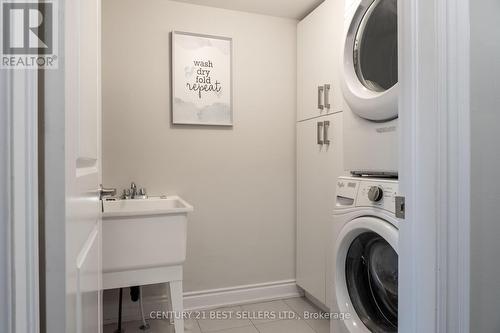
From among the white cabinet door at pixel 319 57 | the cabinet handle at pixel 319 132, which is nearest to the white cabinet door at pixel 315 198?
the cabinet handle at pixel 319 132

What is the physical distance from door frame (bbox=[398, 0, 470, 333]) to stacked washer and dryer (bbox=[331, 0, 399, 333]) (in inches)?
11.2

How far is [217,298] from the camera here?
85.2 inches

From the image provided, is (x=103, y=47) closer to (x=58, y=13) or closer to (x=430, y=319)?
(x=58, y=13)

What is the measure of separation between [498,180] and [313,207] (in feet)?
4.36

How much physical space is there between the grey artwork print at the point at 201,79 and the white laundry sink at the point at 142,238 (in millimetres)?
850

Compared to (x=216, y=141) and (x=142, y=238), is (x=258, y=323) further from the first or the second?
(x=216, y=141)

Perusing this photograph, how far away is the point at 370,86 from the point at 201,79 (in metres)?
1.25

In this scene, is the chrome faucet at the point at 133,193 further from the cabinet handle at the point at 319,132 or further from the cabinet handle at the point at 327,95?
the cabinet handle at the point at 327,95

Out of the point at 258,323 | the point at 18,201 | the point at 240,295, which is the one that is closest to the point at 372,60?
the point at 18,201

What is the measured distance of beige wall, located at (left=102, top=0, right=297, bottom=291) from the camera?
196 centimetres

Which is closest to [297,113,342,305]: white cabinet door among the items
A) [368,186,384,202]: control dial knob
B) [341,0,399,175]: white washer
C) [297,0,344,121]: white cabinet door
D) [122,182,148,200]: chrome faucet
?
[297,0,344,121]: white cabinet door

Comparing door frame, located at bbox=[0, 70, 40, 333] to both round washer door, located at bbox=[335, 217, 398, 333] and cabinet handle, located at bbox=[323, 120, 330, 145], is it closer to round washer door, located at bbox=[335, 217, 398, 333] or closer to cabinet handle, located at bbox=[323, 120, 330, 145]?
round washer door, located at bbox=[335, 217, 398, 333]

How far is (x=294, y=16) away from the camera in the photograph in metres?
2.31

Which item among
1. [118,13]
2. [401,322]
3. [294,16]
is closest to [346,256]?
[401,322]
